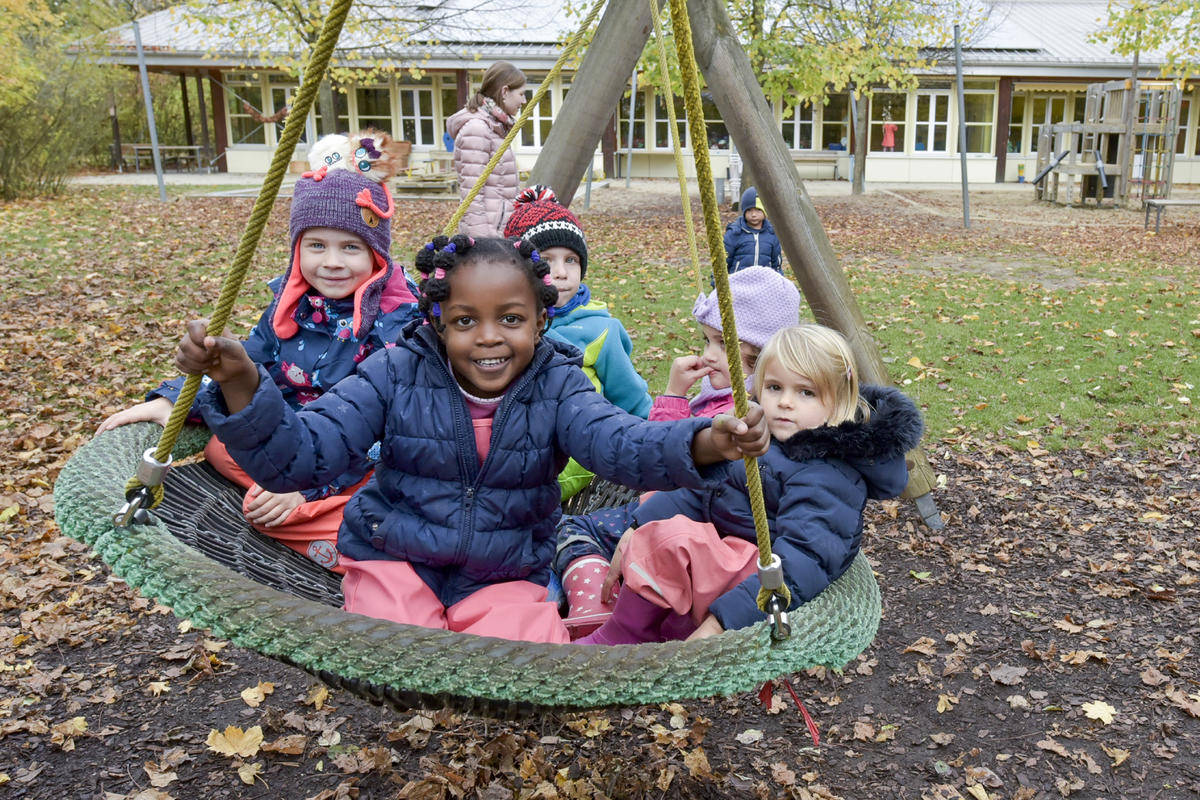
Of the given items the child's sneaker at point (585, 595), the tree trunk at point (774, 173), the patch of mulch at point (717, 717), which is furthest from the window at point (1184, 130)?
the child's sneaker at point (585, 595)

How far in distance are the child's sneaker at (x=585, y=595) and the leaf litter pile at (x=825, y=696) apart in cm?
28

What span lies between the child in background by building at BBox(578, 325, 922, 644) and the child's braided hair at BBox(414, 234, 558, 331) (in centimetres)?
61

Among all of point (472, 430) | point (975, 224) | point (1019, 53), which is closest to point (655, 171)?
point (1019, 53)

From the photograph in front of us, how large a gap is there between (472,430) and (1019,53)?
27.9 metres

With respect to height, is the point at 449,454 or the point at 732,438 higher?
the point at 732,438

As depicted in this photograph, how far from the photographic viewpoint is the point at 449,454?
87.2 inches

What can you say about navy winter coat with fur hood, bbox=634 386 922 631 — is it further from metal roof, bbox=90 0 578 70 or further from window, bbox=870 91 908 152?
window, bbox=870 91 908 152

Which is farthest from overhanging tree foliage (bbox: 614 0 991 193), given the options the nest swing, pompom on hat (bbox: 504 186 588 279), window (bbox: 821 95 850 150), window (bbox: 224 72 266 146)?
the nest swing

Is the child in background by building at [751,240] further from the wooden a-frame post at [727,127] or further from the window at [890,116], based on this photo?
the window at [890,116]

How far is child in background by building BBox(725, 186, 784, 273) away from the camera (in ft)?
26.6

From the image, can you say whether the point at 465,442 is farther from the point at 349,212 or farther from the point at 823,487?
the point at 349,212

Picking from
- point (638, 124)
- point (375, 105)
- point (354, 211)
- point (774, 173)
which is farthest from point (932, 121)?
point (354, 211)

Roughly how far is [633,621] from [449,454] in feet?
1.85

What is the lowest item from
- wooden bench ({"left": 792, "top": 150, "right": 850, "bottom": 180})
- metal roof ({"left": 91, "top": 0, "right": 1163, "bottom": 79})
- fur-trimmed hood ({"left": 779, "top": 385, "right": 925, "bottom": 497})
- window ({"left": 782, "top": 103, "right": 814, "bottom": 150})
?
fur-trimmed hood ({"left": 779, "top": 385, "right": 925, "bottom": 497})
